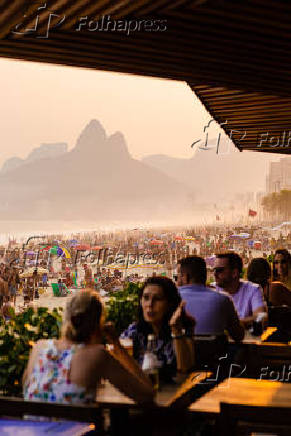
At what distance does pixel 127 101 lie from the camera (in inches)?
2773

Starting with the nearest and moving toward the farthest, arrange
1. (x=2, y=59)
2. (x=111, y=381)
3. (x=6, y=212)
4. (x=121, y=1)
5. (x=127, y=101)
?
1. (x=111, y=381)
2. (x=121, y=1)
3. (x=2, y=59)
4. (x=127, y=101)
5. (x=6, y=212)

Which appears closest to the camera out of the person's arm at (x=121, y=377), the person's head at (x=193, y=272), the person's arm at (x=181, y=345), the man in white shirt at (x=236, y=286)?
the person's arm at (x=121, y=377)

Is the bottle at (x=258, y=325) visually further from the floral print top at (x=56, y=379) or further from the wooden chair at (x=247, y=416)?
the wooden chair at (x=247, y=416)

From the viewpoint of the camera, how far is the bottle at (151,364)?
8.06 ft

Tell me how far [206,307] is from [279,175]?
145 feet

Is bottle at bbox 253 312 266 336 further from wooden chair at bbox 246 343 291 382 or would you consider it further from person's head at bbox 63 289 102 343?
person's head at bbox 63 289 102 343

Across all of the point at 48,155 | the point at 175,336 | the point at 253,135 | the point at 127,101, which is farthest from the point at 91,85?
the point at 175,336

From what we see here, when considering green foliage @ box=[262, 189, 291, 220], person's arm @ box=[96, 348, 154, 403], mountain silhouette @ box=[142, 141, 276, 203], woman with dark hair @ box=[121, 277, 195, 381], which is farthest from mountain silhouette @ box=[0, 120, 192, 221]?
person's arm @ box=[96, 348, 154, 403]

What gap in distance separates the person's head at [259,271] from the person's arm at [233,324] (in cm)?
138

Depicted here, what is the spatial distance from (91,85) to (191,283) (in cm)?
7073

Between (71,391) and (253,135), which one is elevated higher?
(253,135)

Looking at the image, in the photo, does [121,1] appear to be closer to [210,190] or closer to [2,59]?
[2,59]

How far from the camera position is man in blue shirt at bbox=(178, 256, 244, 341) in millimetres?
3395

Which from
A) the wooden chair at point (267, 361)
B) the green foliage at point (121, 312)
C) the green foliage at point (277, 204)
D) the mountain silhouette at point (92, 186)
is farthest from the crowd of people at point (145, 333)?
the mountain silhouette at point (92, 186)
